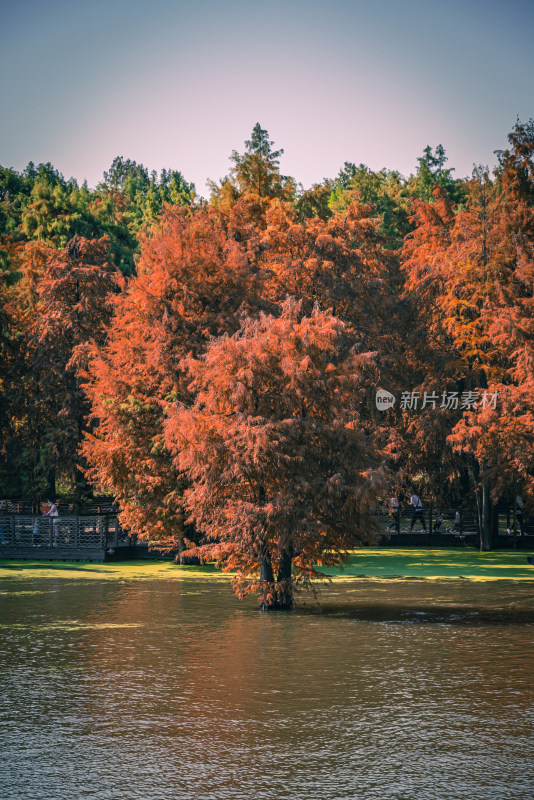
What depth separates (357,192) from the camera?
59219 mm

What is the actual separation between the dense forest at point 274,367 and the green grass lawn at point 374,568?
66.1 inches

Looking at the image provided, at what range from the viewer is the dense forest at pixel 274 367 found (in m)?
21.8

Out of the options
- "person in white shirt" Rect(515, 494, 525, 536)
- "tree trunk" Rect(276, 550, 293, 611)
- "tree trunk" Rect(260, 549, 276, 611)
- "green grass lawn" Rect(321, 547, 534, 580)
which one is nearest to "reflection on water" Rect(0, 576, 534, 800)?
"tree trunk" Rect(276, 550, 293, 611)

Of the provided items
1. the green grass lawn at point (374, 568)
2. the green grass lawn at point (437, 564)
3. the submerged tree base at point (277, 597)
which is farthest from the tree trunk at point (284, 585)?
the green grass lawn at point (437, 564)

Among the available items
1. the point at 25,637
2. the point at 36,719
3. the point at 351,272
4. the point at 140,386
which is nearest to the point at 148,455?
the point at 140,386

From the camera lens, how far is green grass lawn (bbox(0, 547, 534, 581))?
31000 mm

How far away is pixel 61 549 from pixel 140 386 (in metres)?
7.70

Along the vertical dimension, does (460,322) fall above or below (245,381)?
above

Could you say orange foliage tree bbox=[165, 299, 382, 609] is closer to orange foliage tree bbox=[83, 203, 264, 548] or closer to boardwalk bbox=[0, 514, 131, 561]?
orange foliage tree bbox=[83, 203, 264, 548]

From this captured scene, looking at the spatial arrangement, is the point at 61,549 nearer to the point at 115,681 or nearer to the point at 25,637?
the point at 25,637

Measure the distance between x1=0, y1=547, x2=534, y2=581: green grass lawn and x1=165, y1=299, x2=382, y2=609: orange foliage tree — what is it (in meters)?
7.19

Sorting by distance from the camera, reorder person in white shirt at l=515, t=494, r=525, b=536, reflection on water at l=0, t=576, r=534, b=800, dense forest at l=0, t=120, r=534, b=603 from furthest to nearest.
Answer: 1. person in white shirt at l=515, t=494, r=525, b=536
2. dense forest at l=0, t=120, r=534, b=603
3. reflection on water at l=0, t=576, r=534, b=800

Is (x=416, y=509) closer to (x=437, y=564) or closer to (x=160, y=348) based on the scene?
(x=437, y=564)

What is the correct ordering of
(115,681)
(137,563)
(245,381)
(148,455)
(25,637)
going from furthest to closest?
(137,563) → (148,455) → (245,381) → (25,637) → (115,681)
